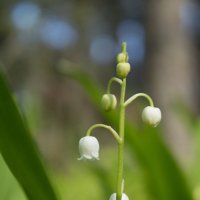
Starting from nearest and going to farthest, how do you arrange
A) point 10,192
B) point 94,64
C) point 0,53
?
1. point 10,192
2. point 0,53
3. point 94,64

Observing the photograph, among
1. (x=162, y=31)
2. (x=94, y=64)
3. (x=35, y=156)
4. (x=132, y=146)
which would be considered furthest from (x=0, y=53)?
(x=35, y=156)

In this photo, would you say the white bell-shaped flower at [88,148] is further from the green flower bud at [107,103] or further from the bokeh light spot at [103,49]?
the bokeh light spot at [103,49]

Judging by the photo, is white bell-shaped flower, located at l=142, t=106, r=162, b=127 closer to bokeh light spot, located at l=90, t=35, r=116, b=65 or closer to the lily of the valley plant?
the lily of the valley plant

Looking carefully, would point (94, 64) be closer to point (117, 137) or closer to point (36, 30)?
point (36, 30)

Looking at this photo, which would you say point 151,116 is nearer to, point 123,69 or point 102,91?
point 123,69

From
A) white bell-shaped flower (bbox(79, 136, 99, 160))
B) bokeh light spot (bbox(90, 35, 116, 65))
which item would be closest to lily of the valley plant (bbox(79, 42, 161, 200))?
white bell-shaped flower (bbox(79, 136, 99, 160))

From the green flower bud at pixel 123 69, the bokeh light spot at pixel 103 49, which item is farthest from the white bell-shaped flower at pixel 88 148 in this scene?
the bokeh light spot at pixel 103 49
